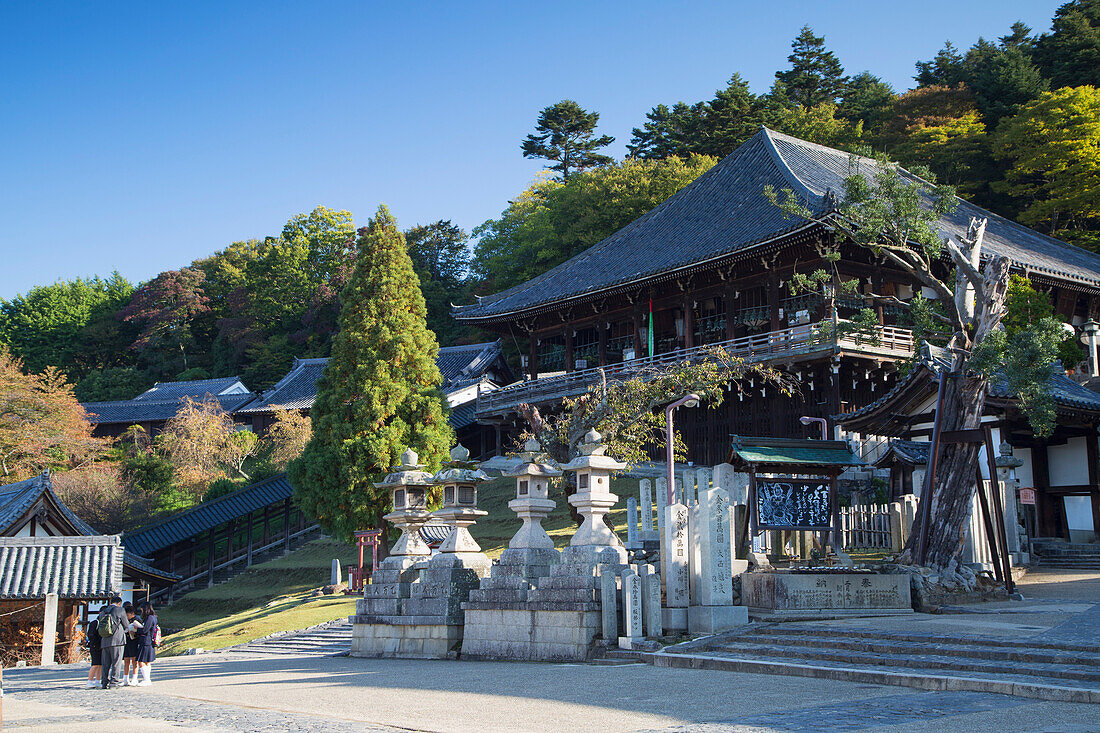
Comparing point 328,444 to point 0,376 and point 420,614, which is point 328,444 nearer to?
point 420,614

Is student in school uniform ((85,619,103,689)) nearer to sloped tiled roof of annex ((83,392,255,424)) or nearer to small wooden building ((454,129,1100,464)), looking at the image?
small wooden building ((454,129,1100,464))

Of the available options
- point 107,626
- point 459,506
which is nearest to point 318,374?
point 459,506

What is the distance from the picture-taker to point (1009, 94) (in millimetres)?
44469

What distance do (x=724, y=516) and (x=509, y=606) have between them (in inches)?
128

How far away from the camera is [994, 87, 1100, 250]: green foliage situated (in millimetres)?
36375

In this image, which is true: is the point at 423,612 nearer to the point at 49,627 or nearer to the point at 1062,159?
Result: the point at 49,627

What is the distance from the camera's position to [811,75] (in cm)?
5550

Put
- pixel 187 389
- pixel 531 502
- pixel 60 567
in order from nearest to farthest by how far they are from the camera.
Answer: pixel 531 502
pixel 60 567
pixel 187 389

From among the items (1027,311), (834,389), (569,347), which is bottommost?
(834,389)

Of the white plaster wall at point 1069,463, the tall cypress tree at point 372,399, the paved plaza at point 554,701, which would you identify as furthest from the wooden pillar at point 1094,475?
the tall cypress tree at point 372,399

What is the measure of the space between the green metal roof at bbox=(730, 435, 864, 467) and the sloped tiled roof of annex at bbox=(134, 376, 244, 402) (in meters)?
44.2

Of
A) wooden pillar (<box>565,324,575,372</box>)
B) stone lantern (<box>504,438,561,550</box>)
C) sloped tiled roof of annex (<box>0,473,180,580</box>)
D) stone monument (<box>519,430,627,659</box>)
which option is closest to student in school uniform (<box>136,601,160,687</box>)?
stone lantern (<box>504,438,561,550</box>)

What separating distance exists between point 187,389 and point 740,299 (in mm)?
36279

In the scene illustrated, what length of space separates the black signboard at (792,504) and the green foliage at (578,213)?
31610 mm
